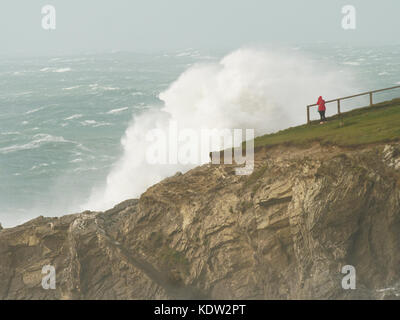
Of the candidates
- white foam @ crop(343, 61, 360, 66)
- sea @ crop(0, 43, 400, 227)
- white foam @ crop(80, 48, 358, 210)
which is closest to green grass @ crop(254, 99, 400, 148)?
white foam @ crop(80, 48, 358, 210)

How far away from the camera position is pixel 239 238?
67.4 feet

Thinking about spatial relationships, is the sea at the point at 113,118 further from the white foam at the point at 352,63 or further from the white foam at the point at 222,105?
the white foam at the point at 352,63

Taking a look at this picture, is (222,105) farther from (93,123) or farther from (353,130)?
(353,130)

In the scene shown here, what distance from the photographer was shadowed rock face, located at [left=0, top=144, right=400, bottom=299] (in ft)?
60.7

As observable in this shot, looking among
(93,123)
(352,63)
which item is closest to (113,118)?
(93,123)

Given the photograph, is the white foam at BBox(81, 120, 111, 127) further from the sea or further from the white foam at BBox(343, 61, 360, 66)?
the white foam at BBox(343, 61, 360, 66)

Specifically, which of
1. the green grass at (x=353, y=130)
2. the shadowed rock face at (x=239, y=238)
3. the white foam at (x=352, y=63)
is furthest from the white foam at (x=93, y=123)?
the white foam at (x=352, y=63)

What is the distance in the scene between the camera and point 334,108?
53.4 metres

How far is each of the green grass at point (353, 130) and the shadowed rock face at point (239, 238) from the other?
66cm

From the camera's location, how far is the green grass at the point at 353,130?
807 inches
